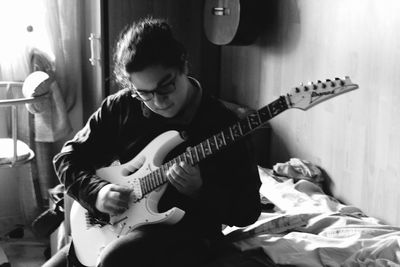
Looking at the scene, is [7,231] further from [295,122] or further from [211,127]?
[211,127]

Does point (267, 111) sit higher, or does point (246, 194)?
point (267, 111)

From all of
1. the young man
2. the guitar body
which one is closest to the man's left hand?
the young man

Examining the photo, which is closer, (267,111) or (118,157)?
(267,111)

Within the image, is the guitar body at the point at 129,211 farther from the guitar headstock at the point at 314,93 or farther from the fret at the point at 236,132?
the guitar headstock at the point at 314,93

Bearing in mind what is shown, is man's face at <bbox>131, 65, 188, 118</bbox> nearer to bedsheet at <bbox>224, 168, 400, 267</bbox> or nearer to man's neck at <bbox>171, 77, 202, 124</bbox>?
man's neck at <bbox>171, 77, 202, 124</bbox>

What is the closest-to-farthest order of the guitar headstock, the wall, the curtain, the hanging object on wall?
1. the guitar headstock
2. the wall
3. the hanging object on wall
4. the curtain

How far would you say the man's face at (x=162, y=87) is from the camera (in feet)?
4.92

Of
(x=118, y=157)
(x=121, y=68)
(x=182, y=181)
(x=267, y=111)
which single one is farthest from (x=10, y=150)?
(x=267, y=111)

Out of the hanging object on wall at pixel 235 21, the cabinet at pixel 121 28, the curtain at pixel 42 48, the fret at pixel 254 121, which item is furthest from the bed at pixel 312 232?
the curtain at pixel 42 48

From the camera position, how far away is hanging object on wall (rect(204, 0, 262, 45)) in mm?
2512

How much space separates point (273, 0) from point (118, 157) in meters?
1.13

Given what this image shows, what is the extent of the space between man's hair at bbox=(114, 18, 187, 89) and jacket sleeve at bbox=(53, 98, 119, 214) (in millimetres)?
213

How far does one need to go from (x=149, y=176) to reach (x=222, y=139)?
9.6 inches

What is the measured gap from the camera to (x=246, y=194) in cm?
151
